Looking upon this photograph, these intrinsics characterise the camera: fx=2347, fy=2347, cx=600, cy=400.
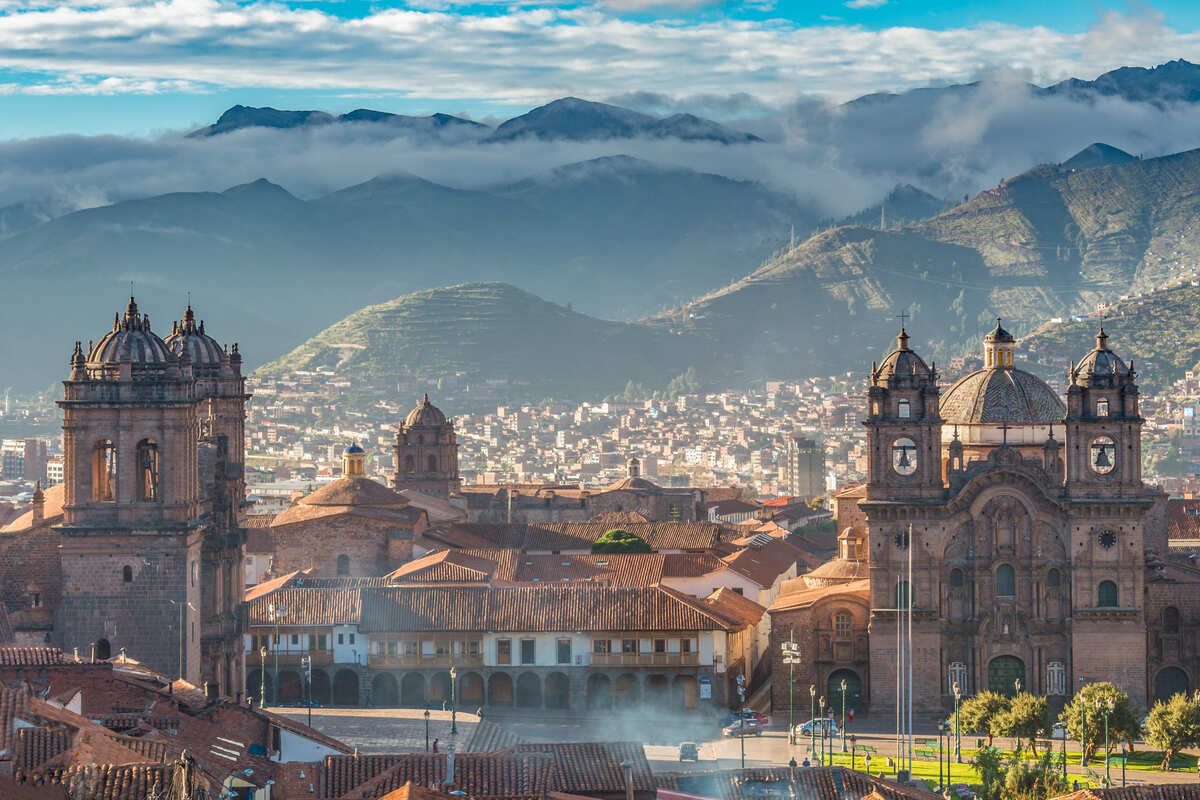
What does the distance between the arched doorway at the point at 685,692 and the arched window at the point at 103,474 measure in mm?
22179

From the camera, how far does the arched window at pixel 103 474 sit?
67500 millimetres

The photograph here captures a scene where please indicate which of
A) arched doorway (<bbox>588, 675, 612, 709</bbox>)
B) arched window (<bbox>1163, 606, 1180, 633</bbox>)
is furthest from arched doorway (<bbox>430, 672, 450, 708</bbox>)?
arched window (<bbox>1163, 606, 1180, 633</bbox>)

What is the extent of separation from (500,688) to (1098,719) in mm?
21701

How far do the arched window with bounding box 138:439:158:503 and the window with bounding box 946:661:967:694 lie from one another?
93.8 feet

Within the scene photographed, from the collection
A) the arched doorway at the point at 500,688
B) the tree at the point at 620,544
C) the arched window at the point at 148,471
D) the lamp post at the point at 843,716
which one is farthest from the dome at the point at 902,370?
the tree at the point at 620,544

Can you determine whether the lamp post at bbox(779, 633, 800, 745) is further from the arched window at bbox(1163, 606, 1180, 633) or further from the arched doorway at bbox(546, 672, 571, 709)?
the arched window at bbox(1163, 606, 1180, 633)

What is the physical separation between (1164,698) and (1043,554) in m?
6.60

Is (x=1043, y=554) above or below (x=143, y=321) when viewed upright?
below

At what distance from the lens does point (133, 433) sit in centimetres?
6731

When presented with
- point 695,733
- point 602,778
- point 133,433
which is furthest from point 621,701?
point 602,778

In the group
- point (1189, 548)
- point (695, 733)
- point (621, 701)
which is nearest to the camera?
point (695, 733)

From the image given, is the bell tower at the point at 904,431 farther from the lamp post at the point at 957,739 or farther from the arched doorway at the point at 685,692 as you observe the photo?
the lamp post at the point at 957,739

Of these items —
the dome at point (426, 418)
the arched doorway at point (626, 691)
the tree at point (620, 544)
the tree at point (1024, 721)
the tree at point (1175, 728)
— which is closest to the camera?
the tree at point (1175, 728)

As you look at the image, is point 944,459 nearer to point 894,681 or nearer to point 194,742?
point 894,681
